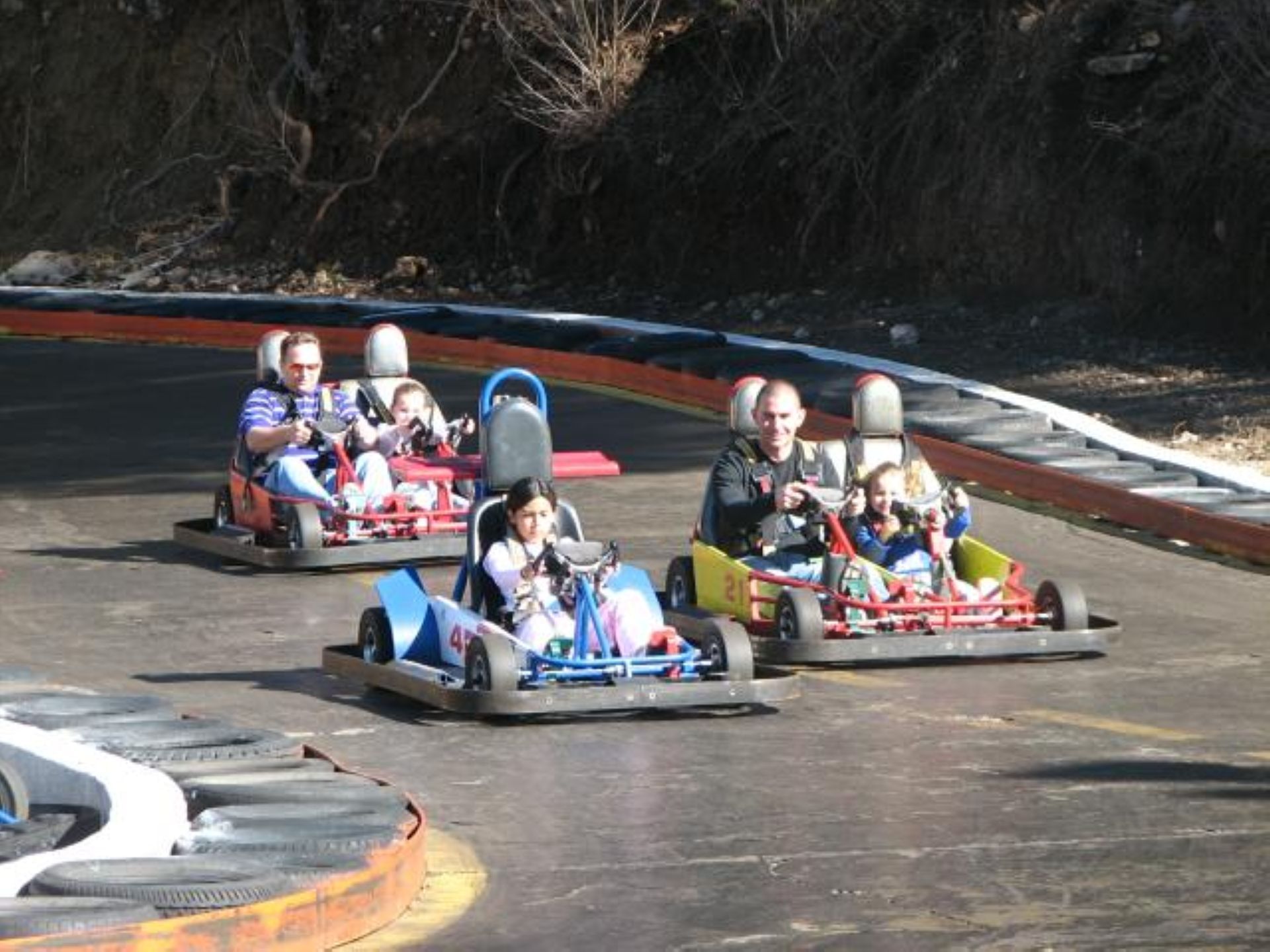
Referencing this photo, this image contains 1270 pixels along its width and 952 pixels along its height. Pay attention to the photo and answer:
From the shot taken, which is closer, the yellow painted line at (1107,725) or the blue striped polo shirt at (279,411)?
the yellow painted line at (1107,725)

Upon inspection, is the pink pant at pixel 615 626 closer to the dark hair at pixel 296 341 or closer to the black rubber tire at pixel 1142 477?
the dark hair at pixel 296 341

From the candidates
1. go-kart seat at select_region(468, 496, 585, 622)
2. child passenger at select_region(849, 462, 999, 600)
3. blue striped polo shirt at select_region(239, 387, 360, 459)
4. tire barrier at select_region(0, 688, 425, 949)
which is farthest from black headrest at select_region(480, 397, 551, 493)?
blue striped polo shirt at select_region(239, 387, 360, 459)

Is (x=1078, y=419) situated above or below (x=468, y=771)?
above

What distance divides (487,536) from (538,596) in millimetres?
477

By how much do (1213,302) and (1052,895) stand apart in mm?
14275

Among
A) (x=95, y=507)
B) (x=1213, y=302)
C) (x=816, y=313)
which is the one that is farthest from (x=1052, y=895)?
(x=816, y=313)

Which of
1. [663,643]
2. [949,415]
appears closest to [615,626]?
[663,643]

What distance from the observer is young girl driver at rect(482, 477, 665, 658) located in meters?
10.0

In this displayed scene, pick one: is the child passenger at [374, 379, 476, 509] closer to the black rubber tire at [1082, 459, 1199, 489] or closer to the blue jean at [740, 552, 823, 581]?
the blue jean at [740, 552, 823, 581]

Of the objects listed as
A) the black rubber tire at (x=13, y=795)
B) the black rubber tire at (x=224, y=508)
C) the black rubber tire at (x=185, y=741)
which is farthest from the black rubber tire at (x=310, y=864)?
the black rubber tire at (x=224, y=508)

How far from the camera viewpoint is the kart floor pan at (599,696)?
9.66m

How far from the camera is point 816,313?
78.5 feet

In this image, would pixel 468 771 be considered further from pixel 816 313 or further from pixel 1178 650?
pixel 816 313

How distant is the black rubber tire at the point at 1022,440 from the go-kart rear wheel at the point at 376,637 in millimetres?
6535
